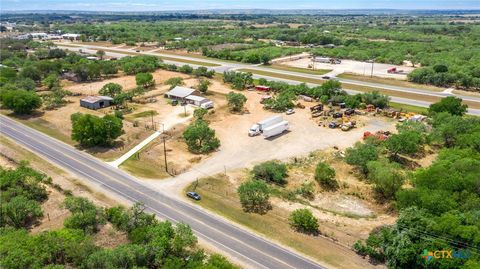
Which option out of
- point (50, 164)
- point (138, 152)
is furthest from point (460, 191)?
point (50, 164)

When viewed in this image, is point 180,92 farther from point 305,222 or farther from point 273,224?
point 305,222

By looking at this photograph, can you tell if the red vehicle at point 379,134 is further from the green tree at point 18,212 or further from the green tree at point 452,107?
the green tree at point 18,212

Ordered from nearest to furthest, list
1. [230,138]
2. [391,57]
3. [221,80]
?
[230,138]
[221,80]
[391,57]

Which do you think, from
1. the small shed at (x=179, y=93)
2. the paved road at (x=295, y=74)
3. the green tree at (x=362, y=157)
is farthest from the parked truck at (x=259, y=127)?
the paved road at (x=295, y=74)

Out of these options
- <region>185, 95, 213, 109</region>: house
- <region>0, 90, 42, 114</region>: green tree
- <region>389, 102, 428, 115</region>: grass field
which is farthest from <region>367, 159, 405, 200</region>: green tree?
<region>0, 90, 42, 114</region>: green tree

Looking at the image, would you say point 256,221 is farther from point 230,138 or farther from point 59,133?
point 59,133
